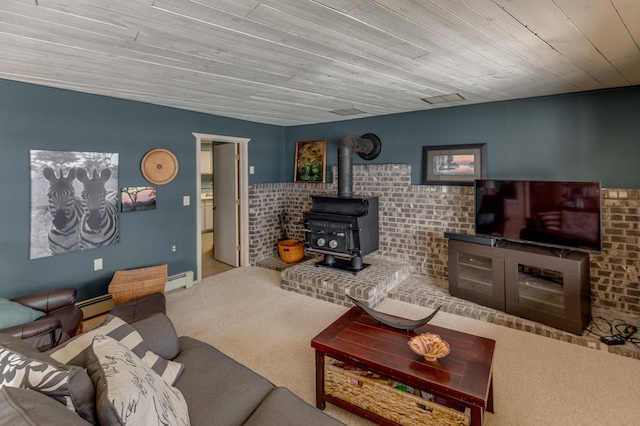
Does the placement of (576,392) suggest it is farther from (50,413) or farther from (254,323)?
(50,413)

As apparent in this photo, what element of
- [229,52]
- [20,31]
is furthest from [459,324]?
[20,31]

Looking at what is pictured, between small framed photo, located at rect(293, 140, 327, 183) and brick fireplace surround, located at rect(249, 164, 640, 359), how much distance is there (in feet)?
0.49

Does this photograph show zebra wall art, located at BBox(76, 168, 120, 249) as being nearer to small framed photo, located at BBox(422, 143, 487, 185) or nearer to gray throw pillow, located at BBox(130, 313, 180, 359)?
gray throw pillow, located at BBox(130, 313, 180, 359)

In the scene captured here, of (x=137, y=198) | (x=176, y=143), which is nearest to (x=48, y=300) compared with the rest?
(x=137, y=198)

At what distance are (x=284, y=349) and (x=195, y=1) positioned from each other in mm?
2574

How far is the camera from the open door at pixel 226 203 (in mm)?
5285

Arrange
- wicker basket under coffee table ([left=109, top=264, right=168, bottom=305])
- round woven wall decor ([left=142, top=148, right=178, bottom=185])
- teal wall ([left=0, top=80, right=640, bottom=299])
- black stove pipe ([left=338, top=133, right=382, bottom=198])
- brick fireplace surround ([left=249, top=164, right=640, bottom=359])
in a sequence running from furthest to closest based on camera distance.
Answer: black stove pipe ([left=338, top=133, right=382, bottom=198])
round woven wall decor ([left=142, top=148, right=178, bottom=185])
wicker basket under coffee table ([left=109, top=264, right=168, bottom=305])
brick fireplace surround ([left=249, top=164, right=640, bottom=359])
teal wall ([left=0, top=80, right=640, bottom=299])

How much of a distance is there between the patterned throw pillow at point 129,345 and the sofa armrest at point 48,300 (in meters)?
1.43

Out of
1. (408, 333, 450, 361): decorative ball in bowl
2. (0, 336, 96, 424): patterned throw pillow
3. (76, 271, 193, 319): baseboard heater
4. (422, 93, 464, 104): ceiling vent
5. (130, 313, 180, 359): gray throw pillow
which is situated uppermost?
(422, 93, 464, 104): ceiling vent

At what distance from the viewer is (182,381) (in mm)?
1641

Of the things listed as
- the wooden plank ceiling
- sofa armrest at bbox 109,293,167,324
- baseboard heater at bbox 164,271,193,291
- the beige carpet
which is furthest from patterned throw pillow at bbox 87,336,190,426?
baseboard heater at bbox 164,271,193,291

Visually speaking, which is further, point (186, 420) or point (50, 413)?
point (186, 420)

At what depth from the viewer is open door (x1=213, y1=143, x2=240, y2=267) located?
17.3ft

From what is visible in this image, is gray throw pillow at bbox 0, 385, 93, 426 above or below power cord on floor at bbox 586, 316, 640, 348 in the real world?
above
